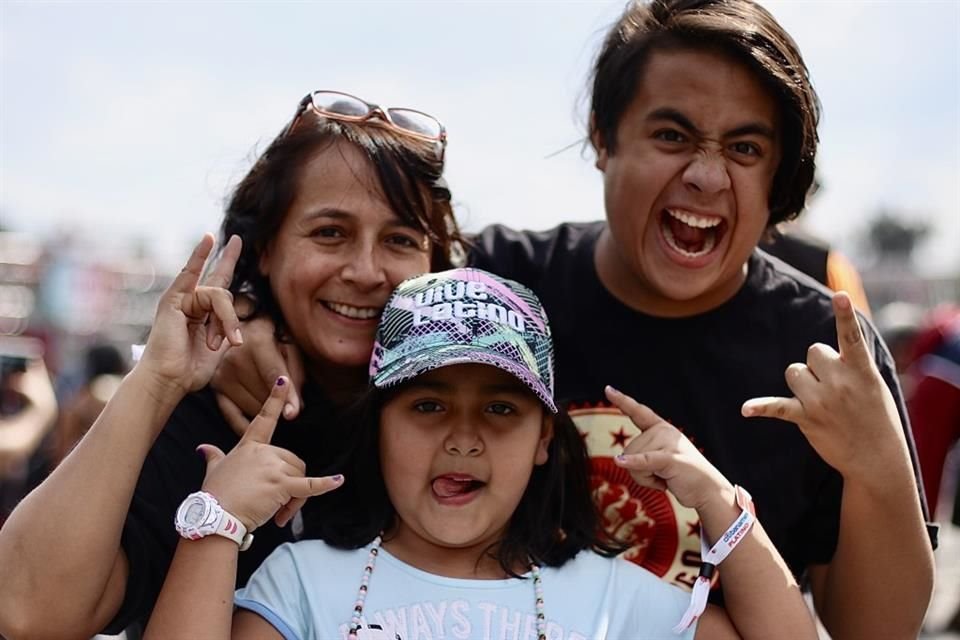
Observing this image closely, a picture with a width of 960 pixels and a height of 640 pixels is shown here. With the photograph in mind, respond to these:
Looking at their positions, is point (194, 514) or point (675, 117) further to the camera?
point (675, 117)

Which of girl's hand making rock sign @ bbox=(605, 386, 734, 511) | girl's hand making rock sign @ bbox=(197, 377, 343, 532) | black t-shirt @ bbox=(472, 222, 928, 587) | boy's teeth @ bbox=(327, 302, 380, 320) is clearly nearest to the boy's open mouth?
black t-shirt @ bbox=(472, 222, 928, 587)

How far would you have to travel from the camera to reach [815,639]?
2.21m

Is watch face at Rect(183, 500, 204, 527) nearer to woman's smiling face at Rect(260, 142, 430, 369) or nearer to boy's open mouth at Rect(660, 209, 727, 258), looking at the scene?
woman's smiling face at Rect(260, 142, 430, 369)

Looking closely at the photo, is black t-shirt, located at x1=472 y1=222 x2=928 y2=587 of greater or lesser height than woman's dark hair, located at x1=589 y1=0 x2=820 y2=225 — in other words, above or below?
below

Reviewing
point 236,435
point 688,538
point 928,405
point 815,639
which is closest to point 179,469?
point 236,435

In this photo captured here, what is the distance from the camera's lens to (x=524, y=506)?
257cm

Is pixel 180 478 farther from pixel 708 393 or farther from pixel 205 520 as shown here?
pixel 708 393

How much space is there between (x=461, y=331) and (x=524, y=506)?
501mm

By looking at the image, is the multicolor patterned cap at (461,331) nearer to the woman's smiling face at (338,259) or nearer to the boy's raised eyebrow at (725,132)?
the woman's smiling face at (338,259)

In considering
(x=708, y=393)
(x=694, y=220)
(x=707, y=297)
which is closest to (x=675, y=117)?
(x=694, y=220)

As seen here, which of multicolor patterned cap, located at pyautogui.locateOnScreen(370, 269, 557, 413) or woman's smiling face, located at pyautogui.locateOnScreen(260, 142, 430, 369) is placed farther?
woman's smiling face, located at pyautogui.locateOnScreen(260, 142, 430, 369)

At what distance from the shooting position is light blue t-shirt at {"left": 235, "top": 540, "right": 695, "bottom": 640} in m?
2.22

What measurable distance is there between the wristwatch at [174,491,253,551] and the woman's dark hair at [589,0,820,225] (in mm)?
1420

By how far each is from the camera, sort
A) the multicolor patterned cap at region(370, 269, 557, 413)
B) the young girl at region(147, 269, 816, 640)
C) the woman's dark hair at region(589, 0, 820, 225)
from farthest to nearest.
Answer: the woman's dark hair at region(589, 0, 820, 225) → the multicolor patterned cap at region(370, 269, 557, 413) → the young girl at region(147, 269, 816, 640)
